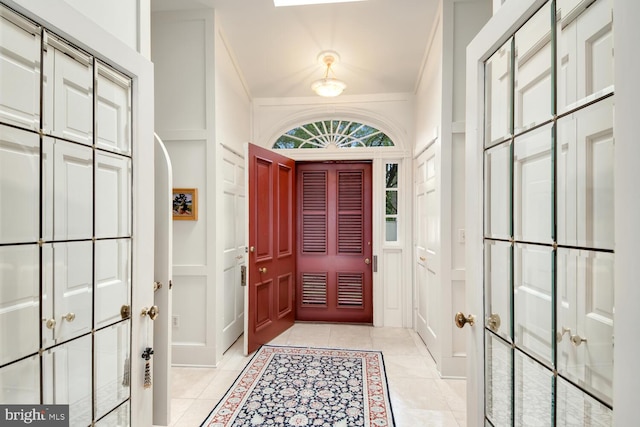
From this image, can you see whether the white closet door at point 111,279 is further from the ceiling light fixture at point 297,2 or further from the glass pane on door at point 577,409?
the ceiling light fixture at point 297,2

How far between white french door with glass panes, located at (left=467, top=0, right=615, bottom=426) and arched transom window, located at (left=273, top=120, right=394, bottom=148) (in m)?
2.95

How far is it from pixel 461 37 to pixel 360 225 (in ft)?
7.62

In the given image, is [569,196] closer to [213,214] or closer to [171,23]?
[213,214]

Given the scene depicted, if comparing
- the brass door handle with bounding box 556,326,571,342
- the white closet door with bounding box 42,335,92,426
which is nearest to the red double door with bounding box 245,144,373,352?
the white closet door with bounding box 42,335,92,426

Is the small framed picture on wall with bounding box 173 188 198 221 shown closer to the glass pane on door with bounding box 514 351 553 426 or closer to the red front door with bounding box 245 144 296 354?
the red front door with bounding box 245 144 296 354

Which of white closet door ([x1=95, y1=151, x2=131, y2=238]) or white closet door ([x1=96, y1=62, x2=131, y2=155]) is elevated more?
white closet door ([x1=96, y1=62, x2=131, y2=155])

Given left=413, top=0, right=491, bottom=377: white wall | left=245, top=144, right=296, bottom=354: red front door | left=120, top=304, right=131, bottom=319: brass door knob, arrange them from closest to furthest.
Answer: left=120, top=304, right=131, bottom=319: brass door knob < left=413, top=0, right=491, bottom=377: white wall < left=245, top=144, right=296, bottom=354: red front door

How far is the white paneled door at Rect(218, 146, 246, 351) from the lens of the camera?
Result: 3.28 meters

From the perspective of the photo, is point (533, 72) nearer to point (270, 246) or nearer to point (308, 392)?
point (308, 392)

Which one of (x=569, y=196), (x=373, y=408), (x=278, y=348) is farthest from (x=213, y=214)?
(x=569, y=196)

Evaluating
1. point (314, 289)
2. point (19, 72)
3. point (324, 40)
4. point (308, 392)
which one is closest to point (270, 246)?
point (314, 289)

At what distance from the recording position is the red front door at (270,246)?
3.27 metres

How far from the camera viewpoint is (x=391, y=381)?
271cm

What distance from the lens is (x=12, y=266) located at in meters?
0.90
